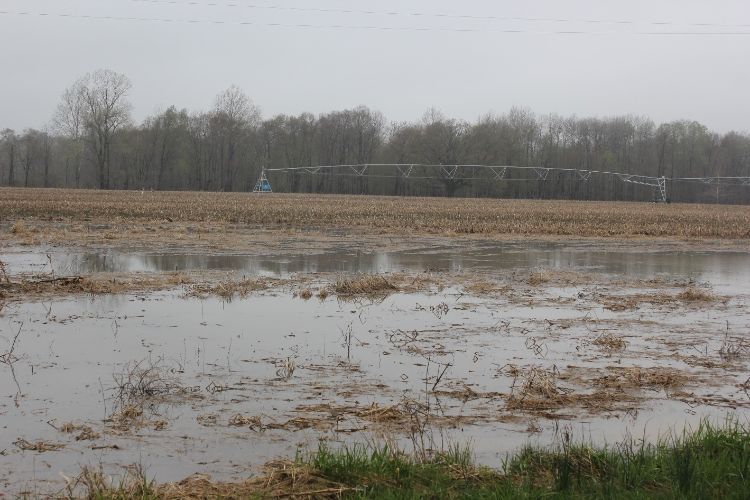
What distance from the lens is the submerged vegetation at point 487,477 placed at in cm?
443

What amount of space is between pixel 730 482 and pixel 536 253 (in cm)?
1783

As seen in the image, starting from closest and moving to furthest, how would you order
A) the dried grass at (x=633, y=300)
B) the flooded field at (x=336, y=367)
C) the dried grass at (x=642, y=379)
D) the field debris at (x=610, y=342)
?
the flooded field at (x=336, y=367) → the dried grass at (x=642, y=379) → the field debris at (x=610, y=342) → the dried grass at (x=633, y=300)

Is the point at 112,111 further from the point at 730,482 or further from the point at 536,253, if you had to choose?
the point at 730,482

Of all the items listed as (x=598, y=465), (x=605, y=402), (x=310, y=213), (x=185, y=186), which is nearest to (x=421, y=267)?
(x=605, y=402)

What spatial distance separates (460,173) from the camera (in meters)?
111

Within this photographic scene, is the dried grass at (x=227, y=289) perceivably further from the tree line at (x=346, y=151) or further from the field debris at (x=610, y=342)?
the tree line at (x=346, y=151)

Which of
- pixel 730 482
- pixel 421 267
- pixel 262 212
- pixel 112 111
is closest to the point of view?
pixel 730 482

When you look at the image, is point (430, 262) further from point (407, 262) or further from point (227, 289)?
point (227, 289)

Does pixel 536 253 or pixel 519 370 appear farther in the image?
pixel 536 253

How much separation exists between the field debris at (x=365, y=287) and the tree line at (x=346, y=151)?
9784 centimetres

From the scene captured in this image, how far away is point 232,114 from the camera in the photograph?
12069 cm

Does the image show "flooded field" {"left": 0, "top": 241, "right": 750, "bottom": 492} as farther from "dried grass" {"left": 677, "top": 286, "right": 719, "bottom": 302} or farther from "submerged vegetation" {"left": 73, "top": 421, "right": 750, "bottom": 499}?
"submerged vegetation" {"left": 73, "top": 421, "right": 750, "bottom": 499}

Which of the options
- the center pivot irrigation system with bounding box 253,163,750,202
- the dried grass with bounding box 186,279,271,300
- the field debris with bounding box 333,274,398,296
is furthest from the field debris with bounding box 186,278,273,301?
the center pivot irrigation system with bounding box 253,163,750,202

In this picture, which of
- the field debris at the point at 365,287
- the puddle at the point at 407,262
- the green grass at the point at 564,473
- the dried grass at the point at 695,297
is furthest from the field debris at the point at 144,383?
the dried grass at the point at 695,297
